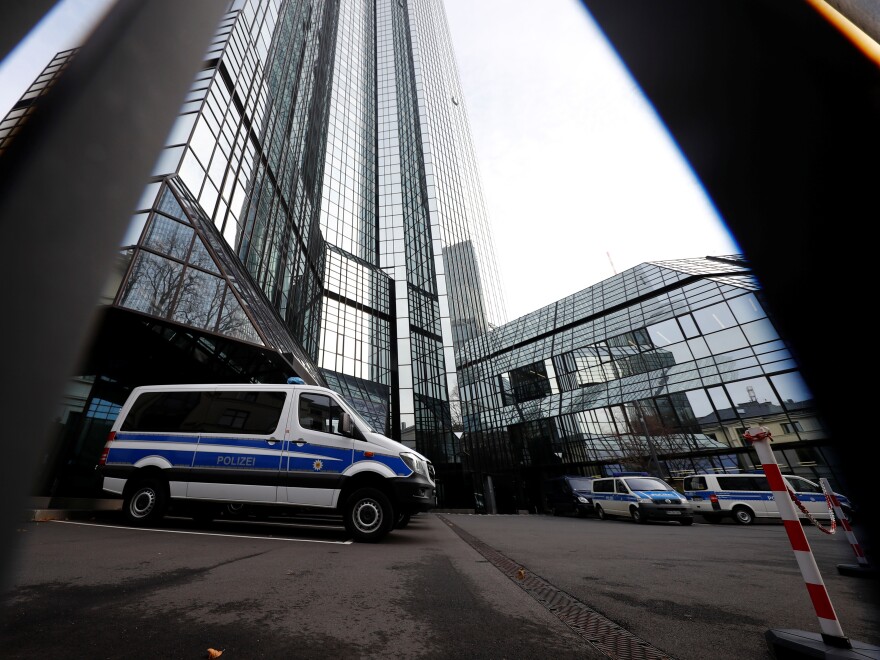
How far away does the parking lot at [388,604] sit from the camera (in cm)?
200

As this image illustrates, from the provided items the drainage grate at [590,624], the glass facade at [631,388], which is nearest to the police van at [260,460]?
the drainage grate at [590,624]

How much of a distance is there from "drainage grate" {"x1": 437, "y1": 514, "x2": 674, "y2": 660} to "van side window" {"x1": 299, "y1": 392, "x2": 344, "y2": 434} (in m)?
3.46

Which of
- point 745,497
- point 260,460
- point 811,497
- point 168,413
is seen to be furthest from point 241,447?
point 811,497

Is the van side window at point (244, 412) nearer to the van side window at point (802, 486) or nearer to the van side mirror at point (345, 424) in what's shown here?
the van side mirror at point (345, 424)

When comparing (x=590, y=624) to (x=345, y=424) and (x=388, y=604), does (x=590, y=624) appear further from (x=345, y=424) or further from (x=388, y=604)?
(x=345, y=424)

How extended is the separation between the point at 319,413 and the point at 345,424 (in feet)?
1.66

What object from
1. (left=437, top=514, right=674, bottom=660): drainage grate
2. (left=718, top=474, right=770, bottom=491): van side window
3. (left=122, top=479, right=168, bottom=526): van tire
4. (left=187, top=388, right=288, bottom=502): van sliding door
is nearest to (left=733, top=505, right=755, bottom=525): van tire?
(left=718, top=474, right=770, bottom=491): van side window

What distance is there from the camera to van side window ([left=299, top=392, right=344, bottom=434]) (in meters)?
6.14

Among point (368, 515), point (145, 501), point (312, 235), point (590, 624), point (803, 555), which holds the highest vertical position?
point (312, 235)

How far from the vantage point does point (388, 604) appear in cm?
271

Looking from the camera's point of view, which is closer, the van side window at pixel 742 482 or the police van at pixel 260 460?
the police van at pixel 260 460

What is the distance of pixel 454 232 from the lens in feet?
147

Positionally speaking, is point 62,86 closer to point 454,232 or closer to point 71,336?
point 71,336

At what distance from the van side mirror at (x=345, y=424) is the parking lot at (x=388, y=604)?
5.28ft
